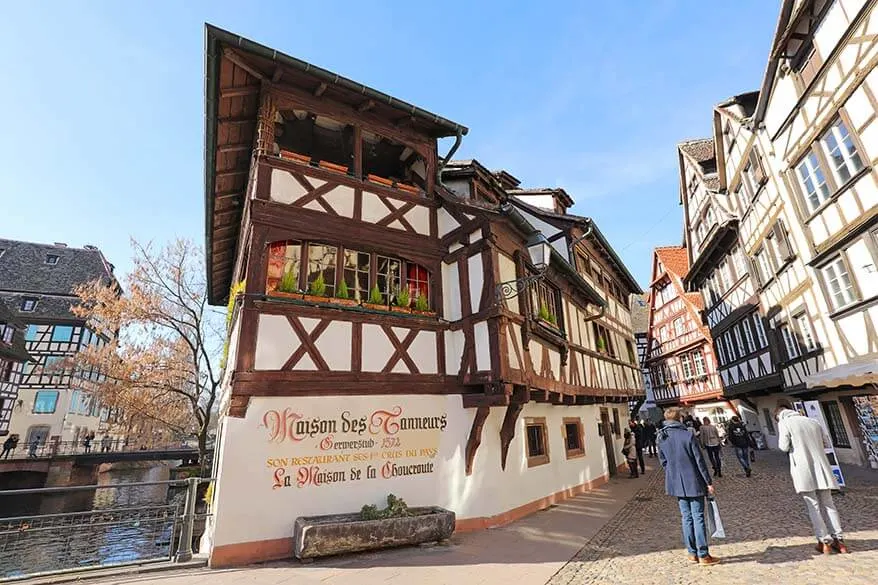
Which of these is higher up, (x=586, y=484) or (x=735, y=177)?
(x=735, y=177)

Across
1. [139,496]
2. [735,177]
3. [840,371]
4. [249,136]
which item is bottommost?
[139,496]

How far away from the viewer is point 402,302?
8.36 m

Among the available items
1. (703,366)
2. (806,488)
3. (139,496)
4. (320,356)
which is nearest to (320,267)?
(320,356)

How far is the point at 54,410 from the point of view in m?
30.8

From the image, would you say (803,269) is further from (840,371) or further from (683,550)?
(683,550)

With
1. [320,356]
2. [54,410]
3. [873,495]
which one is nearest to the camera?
[320,356]

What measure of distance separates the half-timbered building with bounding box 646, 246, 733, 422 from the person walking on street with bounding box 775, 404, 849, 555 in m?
20.6

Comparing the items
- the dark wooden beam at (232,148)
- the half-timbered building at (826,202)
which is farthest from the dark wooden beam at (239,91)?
the half-timbered building at (826,202)

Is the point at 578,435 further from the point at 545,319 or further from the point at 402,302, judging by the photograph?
the point at 402,302

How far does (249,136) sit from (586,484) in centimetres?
1250

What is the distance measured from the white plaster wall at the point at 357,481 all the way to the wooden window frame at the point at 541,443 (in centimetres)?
14

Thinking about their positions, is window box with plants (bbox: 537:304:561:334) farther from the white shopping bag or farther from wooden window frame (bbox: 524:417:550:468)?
the white shopping bag

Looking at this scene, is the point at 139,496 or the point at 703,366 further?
the point at 703,366

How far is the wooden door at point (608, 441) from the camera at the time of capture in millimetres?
14995
